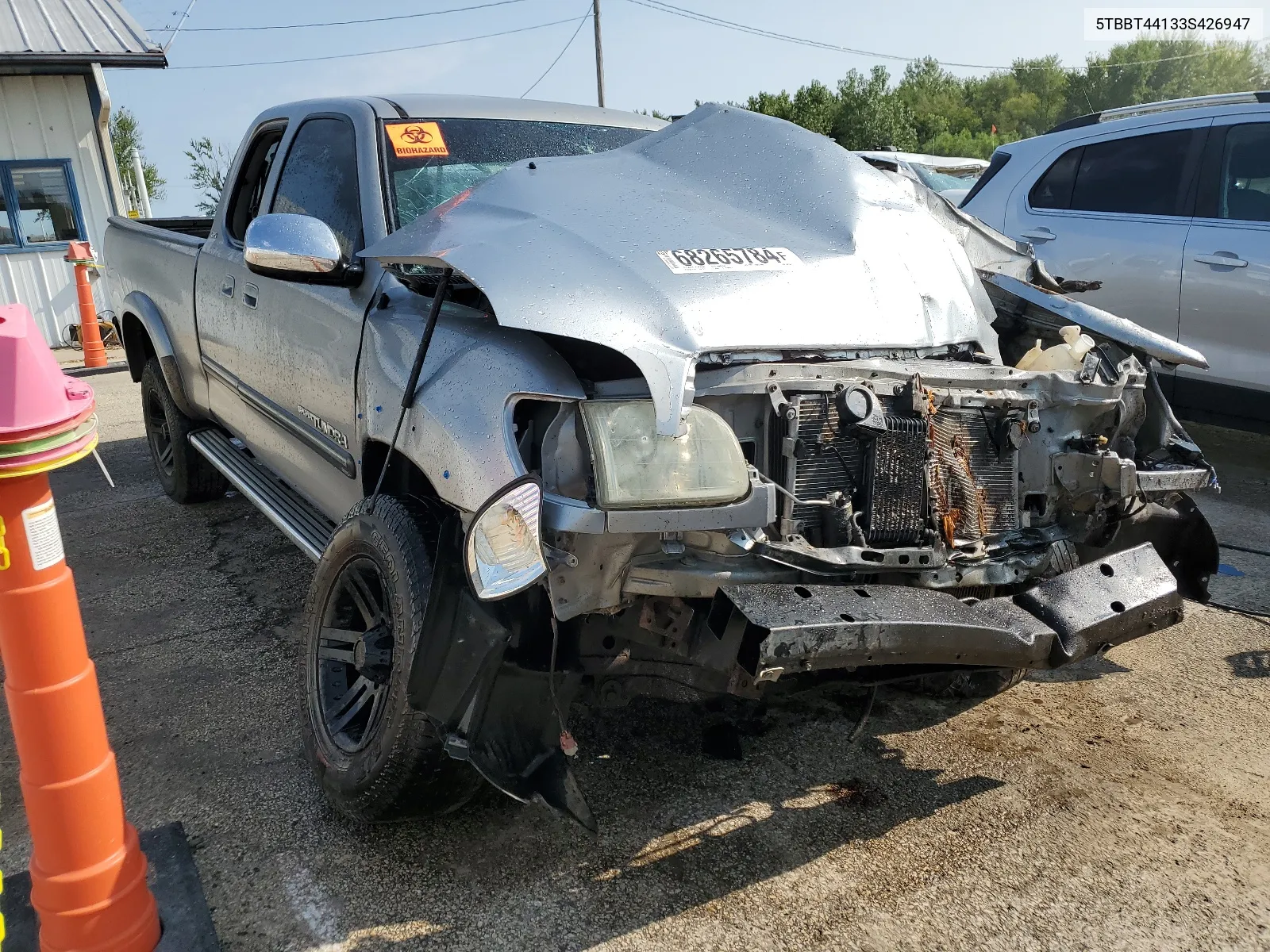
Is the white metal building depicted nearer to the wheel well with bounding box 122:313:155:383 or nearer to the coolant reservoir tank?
the wheel well with bounding box 122:313:155:383

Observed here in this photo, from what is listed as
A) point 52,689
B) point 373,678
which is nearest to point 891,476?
point 373,678

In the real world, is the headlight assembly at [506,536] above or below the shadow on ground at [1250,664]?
above

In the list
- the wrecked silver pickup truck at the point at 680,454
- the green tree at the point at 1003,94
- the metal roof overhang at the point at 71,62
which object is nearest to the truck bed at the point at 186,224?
the wrecked silver pickup truck at the point at 680,454

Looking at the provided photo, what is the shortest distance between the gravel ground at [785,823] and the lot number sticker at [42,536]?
0.96 meters

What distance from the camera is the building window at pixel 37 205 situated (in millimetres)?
11398

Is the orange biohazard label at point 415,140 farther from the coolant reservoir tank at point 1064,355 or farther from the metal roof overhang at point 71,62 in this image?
the metal roof overhang at point 71,62

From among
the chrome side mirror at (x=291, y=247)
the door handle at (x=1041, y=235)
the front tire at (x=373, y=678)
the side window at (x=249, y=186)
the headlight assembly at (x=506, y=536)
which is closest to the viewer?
the headlight assembly at (x=506, y=536)

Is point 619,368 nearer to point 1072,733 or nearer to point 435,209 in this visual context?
point 435,209

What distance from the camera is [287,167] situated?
384 centimetres

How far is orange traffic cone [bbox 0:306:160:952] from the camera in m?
1.91

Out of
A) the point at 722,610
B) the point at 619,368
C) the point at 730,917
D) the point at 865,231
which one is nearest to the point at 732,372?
the point at 619,368

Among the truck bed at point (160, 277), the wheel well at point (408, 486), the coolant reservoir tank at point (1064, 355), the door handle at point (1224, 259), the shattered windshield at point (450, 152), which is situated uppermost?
the shattered windshield at point (450, 152)

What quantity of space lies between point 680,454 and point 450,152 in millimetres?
1743

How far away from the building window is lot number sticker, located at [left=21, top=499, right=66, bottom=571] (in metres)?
11.5
